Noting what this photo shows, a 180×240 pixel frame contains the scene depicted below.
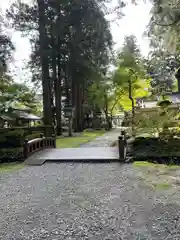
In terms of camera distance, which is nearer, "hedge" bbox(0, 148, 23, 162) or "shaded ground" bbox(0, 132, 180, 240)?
"shaded ground" bbox(0, 132, 180, 240)

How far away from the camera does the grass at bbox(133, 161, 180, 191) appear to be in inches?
185

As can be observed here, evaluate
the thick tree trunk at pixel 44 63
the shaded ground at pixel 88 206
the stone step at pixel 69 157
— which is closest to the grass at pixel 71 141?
the thick tree trunk at pixel 44 63

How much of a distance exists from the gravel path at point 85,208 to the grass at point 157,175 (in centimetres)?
21

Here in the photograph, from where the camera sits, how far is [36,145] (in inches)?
337

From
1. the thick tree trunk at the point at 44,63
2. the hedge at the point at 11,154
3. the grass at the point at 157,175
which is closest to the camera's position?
the grass at the point at 157,175

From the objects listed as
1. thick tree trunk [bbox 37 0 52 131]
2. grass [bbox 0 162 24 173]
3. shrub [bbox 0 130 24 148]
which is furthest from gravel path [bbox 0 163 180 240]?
thick tree trunk [bbox 37 0 52 131]

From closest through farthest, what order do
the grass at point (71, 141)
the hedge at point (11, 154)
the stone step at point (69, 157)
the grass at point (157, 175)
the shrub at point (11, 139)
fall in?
the grass at point (157, 175) → the stone step at point (69, 157) → the hedge at point (11, 154) → the shrub at point (11, 139) → the grass at point (71, 141)

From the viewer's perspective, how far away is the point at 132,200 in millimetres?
3941

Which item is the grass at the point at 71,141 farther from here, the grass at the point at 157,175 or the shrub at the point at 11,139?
the grass at the point at 157,175

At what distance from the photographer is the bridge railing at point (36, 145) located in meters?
7.62

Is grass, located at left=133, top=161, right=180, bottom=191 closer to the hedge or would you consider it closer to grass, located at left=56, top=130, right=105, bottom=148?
the hedge

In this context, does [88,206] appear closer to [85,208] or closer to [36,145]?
[85,208]

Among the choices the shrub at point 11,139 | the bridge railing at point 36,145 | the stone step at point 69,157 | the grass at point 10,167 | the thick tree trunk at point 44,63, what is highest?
the thick tree trunk at point 44,63

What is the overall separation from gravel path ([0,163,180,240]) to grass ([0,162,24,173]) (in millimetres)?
733
